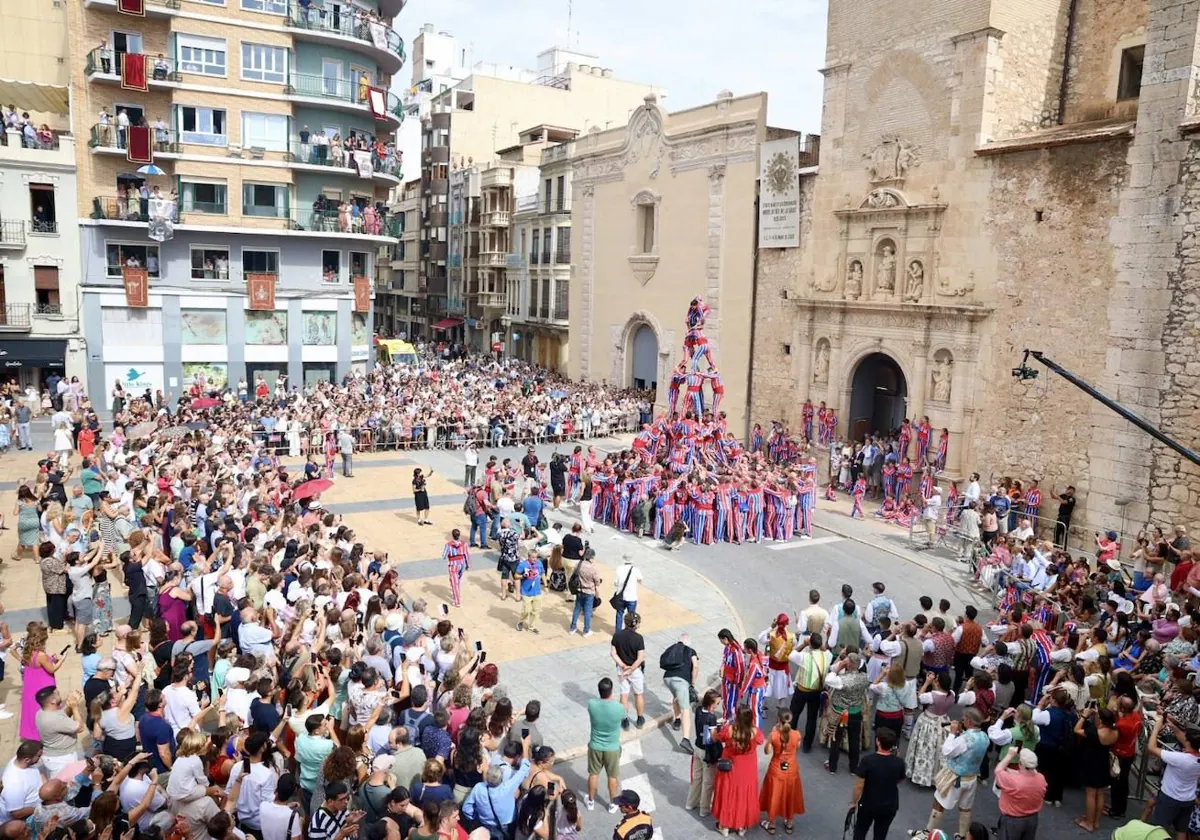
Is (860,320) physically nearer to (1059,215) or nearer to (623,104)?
(1059,215)

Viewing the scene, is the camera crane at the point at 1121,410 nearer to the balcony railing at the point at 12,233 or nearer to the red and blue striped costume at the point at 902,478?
the red and blue striped costume at the point at 902,478

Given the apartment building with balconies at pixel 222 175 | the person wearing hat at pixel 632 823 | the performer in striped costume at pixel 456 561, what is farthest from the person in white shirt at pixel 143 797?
the apartment building with balconies at pixel 222 175

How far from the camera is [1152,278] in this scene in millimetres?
18766

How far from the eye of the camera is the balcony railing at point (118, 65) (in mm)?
31609

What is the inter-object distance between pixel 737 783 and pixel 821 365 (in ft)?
65.8

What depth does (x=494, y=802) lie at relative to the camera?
7.45m

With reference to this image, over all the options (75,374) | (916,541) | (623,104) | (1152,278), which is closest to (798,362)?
(916,541)

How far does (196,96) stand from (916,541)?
29.7 metres

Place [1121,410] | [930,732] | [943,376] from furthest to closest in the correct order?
[943,376], [1121,410], [930,732]

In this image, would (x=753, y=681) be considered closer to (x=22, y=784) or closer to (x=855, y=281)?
(x=22, y=784)

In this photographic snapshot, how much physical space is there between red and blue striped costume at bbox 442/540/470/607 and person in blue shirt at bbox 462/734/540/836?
730 cm

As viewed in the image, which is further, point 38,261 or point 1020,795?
point 38,261

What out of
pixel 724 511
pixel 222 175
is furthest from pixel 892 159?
pixel 222 175

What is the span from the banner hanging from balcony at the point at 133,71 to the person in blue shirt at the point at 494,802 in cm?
3277
